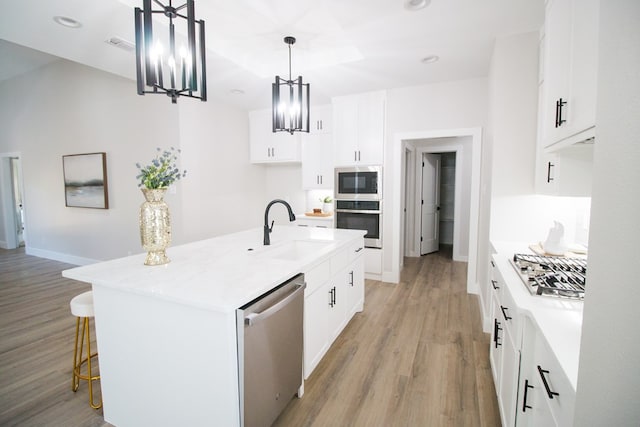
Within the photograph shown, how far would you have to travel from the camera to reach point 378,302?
11.8 ft

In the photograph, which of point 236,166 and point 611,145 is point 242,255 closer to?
point 611,145

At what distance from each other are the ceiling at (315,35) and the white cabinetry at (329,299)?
194cm

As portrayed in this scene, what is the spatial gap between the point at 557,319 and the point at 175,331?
1615 millimetres

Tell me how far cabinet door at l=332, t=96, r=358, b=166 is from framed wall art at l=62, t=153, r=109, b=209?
12.1 ft

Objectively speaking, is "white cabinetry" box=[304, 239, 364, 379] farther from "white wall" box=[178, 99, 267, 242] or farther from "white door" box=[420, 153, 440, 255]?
"white door" box=[420, 153, 440, 255]

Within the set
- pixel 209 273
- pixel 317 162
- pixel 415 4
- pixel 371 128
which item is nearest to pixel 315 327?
pixel 209 273

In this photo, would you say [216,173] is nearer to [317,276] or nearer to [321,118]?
[321,118]

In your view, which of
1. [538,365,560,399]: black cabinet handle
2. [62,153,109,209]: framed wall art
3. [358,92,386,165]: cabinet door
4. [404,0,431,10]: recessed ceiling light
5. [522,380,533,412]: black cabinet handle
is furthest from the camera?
[62,153,109,209]: framed wall art

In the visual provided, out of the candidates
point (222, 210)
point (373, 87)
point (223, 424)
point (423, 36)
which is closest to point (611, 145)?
point (223, 424)

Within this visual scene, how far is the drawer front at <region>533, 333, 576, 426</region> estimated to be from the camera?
814 mm

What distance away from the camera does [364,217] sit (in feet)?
14.5

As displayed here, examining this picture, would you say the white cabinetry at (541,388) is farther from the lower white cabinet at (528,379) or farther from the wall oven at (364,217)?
the wall oven at (364,217)

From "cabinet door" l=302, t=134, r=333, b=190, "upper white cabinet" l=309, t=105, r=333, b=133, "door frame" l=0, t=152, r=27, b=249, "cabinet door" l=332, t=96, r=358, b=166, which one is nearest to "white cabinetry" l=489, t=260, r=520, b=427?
"cabinet door" l=332, t=96, r=358, b=166

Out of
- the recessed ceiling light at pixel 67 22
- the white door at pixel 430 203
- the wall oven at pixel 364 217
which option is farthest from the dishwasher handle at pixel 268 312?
the white door at pixel 430 203
